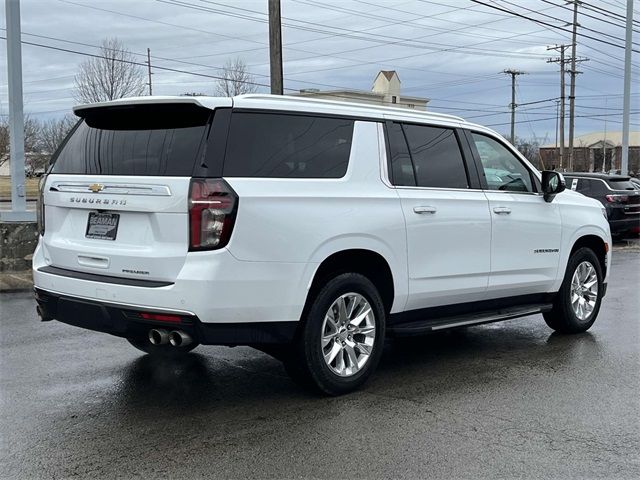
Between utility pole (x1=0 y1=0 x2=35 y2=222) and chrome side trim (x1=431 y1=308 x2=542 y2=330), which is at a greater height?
utility pole (x1=0 y1=0 x2=35 y2=222)

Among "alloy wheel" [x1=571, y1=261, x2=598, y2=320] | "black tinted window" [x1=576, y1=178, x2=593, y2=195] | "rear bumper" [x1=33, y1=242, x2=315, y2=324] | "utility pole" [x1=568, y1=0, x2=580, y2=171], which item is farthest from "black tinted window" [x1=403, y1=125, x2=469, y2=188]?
"utility pole" [x1=568, y1=0, x2=580, y2=171]

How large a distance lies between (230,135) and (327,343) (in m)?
1.61

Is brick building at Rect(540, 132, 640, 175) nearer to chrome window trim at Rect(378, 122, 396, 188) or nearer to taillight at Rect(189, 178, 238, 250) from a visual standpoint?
chrome window trim at Rect(378, 122, 396, 188)

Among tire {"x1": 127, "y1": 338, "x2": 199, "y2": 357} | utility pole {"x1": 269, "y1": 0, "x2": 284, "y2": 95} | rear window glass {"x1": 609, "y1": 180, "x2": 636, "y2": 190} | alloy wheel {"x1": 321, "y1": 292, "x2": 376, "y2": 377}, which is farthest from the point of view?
rear window glass {"x1": 609, "y1": 180, "x2": 636, "y2": 190}

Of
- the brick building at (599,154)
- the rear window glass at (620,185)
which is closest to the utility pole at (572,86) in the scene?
the rear window glass at (620,185)

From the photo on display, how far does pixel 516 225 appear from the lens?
6.52 meters

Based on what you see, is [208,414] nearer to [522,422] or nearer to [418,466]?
[418,466]

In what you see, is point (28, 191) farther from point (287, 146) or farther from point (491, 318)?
point (287, 146)

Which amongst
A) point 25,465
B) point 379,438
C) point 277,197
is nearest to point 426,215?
point 277,197

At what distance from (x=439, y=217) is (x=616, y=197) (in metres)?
13.4

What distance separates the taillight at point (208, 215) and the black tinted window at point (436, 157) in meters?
1.92

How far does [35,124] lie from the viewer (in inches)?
2253

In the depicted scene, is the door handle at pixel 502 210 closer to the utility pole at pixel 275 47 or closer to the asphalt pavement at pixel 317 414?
the asphalt pavement at pixel 317 414

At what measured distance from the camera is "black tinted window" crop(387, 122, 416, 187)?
5609mm
